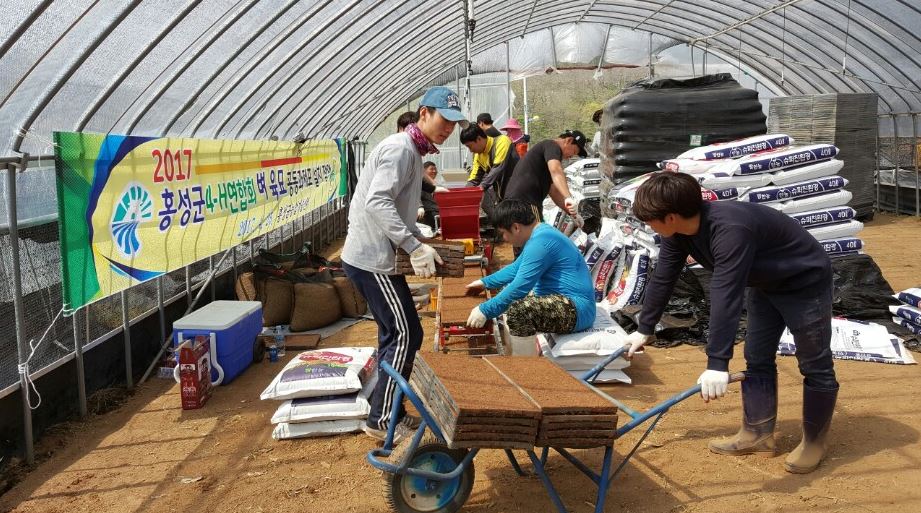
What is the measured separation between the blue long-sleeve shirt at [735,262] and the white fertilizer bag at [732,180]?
306 centimetres

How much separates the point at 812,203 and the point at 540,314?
10.00 feet

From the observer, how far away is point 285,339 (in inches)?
250

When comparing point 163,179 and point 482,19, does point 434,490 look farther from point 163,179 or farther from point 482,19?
point 482,19

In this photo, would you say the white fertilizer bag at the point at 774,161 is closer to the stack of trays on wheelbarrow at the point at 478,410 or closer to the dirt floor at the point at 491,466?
the dirt floor at the point at 491,466

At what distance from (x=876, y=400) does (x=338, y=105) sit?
9772 millimetres

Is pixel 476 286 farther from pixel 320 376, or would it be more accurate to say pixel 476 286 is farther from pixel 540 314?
pixel 320 376

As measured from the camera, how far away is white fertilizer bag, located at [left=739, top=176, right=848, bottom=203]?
250 inches

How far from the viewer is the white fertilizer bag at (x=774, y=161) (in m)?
6.35

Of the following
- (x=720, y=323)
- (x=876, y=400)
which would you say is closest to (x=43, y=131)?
(x=720, y=323)

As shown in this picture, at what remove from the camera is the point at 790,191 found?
20.9ft

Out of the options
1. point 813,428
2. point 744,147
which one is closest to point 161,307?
point 813,428

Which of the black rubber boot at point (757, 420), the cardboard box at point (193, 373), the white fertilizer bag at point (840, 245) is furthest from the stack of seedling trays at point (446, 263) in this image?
the white fertilizer bag at point (840, 245)

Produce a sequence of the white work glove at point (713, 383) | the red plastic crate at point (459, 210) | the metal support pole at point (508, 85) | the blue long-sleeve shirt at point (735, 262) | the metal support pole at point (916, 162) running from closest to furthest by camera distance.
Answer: the white work glove at point (713, 383), the blue long-sleeve shirt at point (735, 262), the red plastic crate at point (459, 210), the metal support pole at point (916, 162), the metal support pole at point (508, 85)

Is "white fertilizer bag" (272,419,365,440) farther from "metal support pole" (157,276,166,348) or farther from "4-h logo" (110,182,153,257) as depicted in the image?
"metal support pole" (157,276,166,348)
